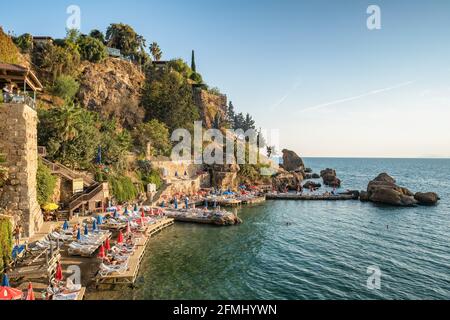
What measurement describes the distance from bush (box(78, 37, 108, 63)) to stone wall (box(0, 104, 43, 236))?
46698mm

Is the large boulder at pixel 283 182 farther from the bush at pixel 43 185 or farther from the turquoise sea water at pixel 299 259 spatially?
the bush at pixel 43 185

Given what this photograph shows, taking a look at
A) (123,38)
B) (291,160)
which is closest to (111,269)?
(123,38)

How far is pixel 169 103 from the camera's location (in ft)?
220

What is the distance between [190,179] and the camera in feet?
180

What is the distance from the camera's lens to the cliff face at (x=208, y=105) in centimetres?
8431

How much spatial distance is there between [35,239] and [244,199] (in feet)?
111

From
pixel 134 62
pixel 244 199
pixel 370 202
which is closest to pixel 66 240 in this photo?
pixel 244 199

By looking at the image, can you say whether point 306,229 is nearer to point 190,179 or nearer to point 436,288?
point 436,288

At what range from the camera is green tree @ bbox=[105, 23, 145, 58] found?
75875mm

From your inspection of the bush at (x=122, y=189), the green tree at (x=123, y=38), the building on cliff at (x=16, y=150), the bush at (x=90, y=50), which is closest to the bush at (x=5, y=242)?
the building on cliff at (x=16, y=150)

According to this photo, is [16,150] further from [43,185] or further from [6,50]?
[6,50]

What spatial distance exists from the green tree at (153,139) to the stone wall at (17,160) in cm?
3021

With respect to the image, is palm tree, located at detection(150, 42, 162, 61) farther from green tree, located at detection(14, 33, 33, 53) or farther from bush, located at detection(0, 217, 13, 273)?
bush, located at detection(0, 217, 13, 273)

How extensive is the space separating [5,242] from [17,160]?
702 centimetres
